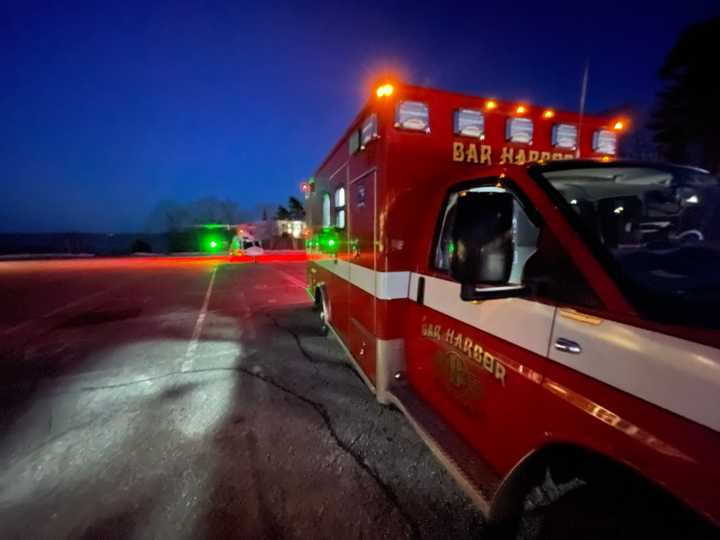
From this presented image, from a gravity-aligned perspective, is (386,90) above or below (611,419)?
above

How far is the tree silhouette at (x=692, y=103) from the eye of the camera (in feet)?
49.4

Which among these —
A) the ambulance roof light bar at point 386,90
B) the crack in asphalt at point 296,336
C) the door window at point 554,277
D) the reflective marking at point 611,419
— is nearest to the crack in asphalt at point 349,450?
the crack in asphalt at point 296,336

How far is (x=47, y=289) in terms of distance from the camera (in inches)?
556

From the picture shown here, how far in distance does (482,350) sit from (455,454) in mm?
710

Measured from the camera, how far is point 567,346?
5.41 ft

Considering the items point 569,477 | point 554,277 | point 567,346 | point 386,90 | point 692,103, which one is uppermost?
point 692,103

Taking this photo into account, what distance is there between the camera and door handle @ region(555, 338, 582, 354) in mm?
1602

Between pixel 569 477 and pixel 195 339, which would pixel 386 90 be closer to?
pixel 569 477

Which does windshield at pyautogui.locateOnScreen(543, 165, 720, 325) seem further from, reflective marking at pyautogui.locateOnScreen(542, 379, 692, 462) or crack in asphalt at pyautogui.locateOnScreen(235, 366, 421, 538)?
crack in asphalt at pyautogui.locateOnScreen(235, 366, 421, 538)

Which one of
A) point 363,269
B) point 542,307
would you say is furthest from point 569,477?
point 363,269

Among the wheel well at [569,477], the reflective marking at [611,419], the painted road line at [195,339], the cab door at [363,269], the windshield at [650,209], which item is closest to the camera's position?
the reflective marking at [611,419]

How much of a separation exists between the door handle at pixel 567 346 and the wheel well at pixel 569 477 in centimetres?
40

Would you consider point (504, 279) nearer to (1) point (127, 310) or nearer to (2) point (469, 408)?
(2) point (469, 408)

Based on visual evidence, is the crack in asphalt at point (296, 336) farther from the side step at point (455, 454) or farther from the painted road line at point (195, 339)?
the side step at point (455, 454)
